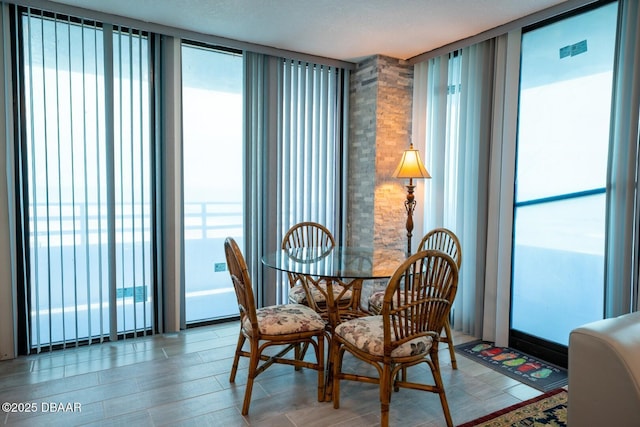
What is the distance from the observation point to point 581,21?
276cm

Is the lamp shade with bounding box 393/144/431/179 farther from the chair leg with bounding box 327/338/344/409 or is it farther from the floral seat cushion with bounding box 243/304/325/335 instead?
the chair leg with bounding box 327/338/344/409

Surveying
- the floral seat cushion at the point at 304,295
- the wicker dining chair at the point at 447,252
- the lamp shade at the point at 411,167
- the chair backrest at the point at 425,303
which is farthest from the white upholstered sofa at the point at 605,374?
the lamp shade at the point at 411,167

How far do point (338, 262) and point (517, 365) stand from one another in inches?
57.4

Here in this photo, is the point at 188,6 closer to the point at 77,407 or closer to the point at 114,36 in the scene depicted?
the point at 114,36

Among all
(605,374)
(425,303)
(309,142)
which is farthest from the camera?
(309,142)

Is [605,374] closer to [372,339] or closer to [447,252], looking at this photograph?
[372,339]

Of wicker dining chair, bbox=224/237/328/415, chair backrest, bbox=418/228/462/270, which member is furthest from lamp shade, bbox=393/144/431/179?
wicker dining chair, bbox=224/237/328/415

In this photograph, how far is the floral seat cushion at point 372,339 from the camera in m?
1.98

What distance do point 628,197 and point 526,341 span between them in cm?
126

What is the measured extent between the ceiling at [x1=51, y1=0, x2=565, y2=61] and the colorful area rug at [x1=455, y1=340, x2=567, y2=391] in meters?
2.42

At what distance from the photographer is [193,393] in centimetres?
241

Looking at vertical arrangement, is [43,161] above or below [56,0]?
below

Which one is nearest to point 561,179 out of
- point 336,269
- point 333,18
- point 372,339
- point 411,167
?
point 411,167

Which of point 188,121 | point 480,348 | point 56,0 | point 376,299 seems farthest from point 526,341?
point 56,0
